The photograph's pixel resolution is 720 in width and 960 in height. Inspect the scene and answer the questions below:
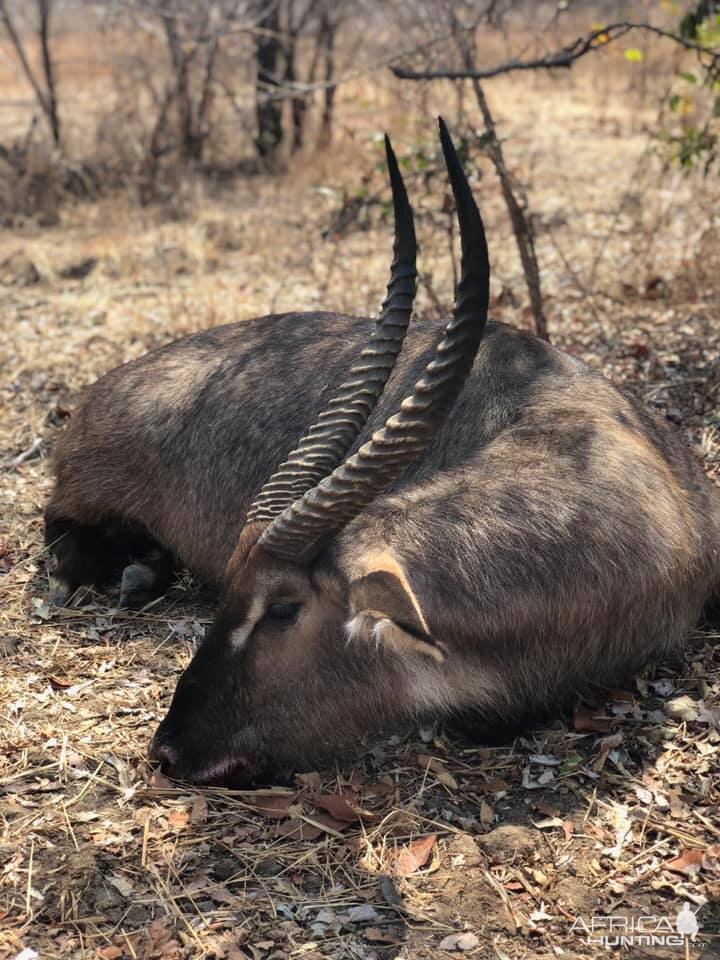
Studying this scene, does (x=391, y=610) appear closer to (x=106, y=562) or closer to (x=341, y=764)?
(x=341, y=764)

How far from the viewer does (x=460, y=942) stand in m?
3.13

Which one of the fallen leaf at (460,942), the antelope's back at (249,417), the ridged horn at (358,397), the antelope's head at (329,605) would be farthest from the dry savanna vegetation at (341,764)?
the ridged horn at (358,397)

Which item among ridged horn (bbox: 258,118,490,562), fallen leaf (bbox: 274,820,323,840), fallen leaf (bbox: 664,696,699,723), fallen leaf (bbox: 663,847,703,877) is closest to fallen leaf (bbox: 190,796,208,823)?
fallen leaf (bbox: 274,820,323,840)

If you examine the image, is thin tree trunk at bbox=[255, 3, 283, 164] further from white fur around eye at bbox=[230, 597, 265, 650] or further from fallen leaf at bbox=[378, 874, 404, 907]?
fallen leaf at bbox=[378, 874, 404, 907]

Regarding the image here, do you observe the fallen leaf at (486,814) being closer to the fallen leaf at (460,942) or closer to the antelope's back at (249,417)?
the fallen leaf at (460,942)

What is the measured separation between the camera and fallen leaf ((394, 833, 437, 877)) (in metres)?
3.43

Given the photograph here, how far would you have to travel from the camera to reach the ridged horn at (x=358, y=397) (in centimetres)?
389

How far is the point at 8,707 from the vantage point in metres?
4.24

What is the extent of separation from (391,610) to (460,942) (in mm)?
983

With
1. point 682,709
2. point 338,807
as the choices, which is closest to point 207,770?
point 338,807

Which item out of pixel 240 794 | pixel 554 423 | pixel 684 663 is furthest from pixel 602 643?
pixel 240 794

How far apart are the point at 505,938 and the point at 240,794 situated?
1057mm

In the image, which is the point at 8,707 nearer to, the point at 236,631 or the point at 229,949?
the point at 236,631

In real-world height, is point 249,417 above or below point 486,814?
above
